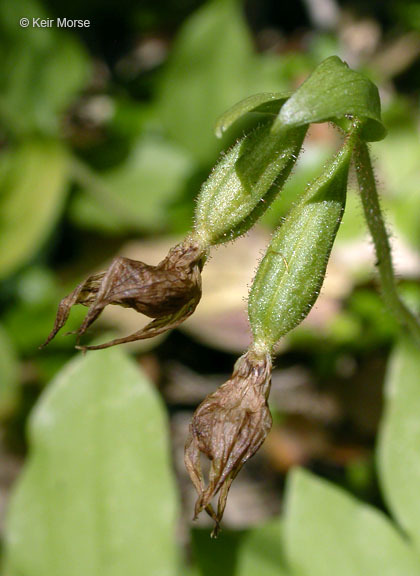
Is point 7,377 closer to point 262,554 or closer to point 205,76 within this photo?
point 262,554

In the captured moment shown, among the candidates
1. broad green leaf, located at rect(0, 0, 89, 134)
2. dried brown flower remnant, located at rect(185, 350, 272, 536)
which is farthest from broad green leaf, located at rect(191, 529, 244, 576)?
broad green leaf, located at rect(0, 0, 89, 134)

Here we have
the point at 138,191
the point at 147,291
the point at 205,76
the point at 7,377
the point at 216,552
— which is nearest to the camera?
the point at 147,291

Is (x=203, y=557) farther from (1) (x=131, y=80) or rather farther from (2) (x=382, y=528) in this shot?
(1) (x=131, y=80)

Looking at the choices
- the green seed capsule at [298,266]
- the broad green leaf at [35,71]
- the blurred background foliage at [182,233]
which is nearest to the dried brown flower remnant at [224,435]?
the green seed capsule at [298,266]

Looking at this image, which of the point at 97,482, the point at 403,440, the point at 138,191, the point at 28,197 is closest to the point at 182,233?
the point at 138,191

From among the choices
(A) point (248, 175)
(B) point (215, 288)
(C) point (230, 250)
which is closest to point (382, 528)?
(A) point (248, 175)

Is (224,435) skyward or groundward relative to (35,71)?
groundward
